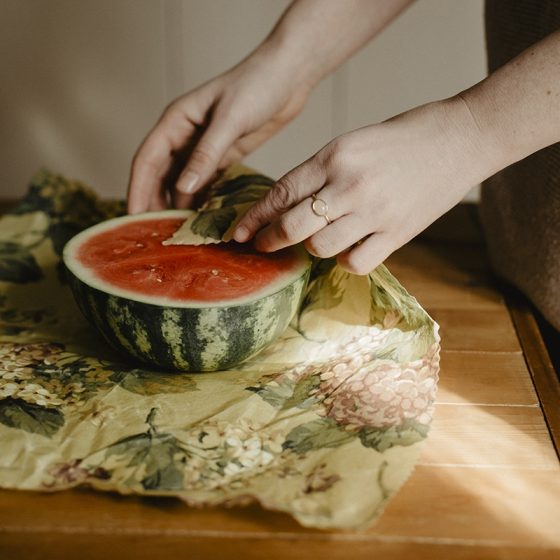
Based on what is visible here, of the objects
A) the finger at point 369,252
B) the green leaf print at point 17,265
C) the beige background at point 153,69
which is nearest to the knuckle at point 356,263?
the finger at point 369,252

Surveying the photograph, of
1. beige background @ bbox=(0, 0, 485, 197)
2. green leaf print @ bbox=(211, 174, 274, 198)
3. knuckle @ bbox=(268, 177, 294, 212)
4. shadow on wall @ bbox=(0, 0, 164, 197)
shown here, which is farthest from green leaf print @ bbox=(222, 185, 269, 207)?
shadow on wall @ bbox=(0, 0, 164, 197)

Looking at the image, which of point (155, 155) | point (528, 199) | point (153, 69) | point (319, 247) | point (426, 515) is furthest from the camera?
point (153, 69)

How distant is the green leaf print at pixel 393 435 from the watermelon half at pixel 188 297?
261 mm

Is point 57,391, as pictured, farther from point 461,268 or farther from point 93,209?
point 461,268

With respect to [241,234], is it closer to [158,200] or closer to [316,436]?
[316,436]

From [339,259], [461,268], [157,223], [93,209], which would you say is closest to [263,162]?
[93,209]

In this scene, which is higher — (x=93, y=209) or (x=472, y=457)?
(x=93, y=209)

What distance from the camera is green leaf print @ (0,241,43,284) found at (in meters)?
1.59

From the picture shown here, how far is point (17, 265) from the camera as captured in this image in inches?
63.9

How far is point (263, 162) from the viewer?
9.47 ft

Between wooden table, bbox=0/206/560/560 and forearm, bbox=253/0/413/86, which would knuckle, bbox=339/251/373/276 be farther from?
forearm, bbox=253/0/413/86

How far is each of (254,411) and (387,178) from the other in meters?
0.40

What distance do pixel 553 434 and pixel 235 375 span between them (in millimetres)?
504

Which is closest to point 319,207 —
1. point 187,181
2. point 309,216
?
point 309,216
